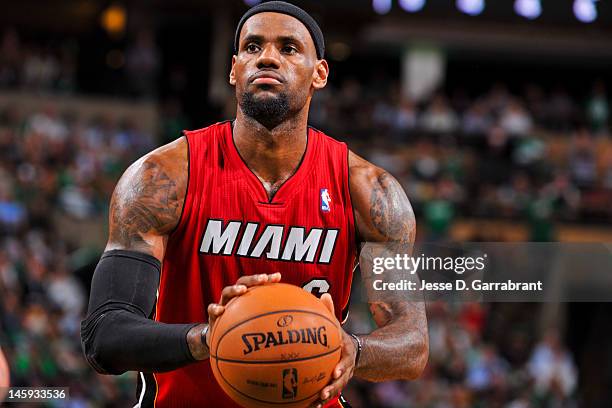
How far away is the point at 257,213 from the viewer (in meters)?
4.76

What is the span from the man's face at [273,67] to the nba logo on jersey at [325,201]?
39cm

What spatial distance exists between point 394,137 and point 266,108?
15.1 metres

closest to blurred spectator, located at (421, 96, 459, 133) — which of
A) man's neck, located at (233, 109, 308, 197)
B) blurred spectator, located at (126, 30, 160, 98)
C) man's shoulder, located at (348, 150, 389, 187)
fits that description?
blurred spectator, located at (126, 30, 160, 98)

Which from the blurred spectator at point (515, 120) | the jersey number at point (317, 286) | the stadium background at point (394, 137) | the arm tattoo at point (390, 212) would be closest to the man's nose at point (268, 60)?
the arm tattoo at point (390, 212)

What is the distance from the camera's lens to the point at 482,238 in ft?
55.4

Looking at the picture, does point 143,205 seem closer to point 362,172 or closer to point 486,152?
point 362,172

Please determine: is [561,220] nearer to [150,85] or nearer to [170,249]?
[150,85]

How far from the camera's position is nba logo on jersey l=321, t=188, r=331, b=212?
4.84 m

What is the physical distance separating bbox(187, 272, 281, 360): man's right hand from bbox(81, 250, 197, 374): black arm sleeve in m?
0.03

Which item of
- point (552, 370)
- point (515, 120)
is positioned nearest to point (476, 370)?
point (552, 370)

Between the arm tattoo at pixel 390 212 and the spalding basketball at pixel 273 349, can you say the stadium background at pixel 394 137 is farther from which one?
the spalding basketball at pixel 273 349

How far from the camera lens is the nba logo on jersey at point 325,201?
4844 mm

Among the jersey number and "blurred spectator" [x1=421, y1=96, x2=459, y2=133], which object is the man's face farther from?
"blurred spectator" [x1=421, y1=96, x2=459, y2=133]

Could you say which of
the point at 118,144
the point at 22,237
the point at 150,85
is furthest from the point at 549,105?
the point at 22,237
